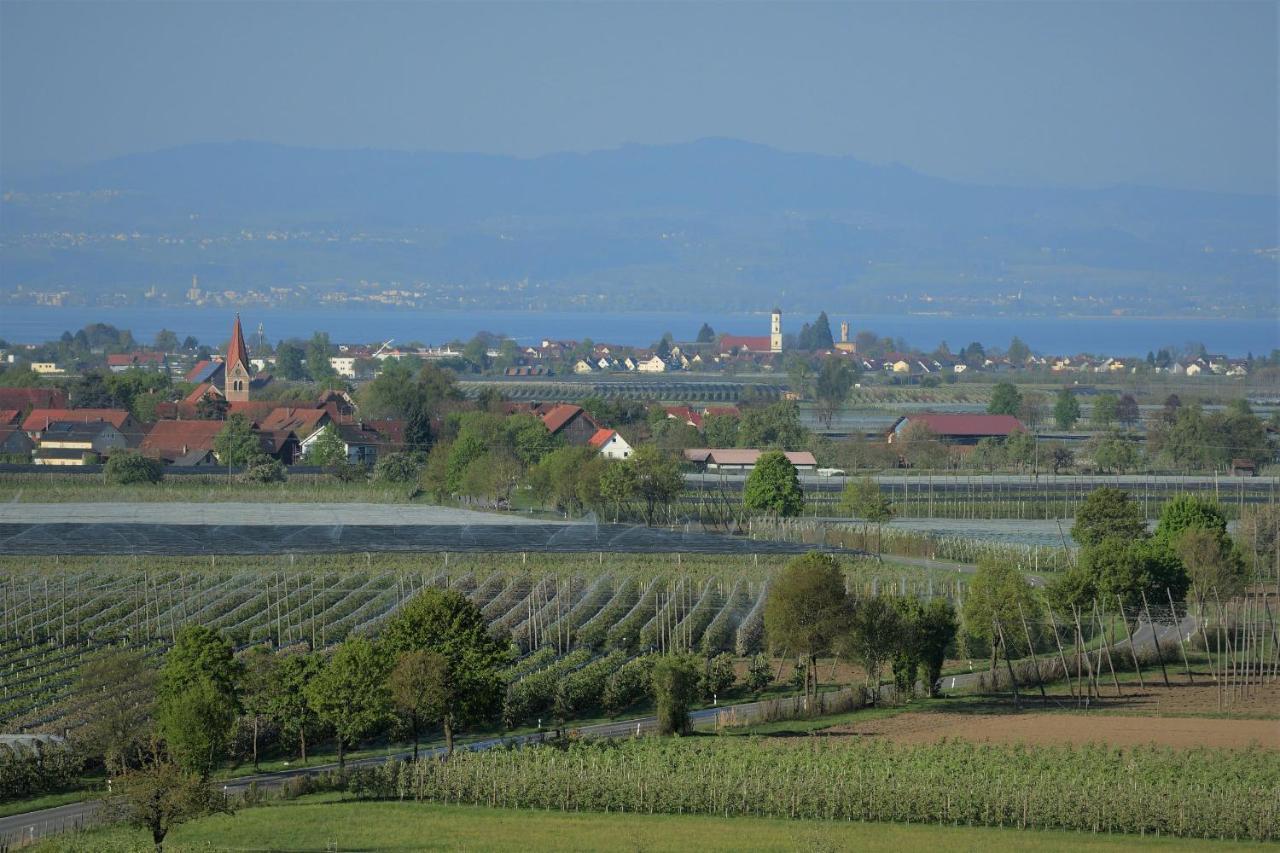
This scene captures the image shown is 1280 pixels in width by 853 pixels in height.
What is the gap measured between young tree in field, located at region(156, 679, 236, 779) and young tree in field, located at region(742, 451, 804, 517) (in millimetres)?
26371

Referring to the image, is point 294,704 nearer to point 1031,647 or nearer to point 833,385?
point 1031,647

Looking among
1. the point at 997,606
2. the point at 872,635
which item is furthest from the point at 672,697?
the point at 997,606

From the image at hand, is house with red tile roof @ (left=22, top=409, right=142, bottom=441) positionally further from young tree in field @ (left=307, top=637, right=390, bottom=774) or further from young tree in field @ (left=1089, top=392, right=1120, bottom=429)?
young tree in field @ (left=307, top=637, right=390, bottom=774)

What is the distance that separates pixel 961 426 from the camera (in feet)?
248

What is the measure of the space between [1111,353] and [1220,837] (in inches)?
7064

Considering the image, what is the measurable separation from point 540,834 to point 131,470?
3671 cm

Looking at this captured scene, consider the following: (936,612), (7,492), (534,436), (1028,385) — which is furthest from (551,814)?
(1028,385)

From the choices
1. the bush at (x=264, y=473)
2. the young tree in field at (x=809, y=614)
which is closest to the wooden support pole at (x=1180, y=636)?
the young tree in field at (x=809, y=614)

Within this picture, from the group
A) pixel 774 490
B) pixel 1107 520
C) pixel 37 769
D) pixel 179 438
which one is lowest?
pixel 37 769

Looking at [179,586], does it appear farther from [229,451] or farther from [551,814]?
[229,451]

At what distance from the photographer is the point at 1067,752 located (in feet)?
79.1

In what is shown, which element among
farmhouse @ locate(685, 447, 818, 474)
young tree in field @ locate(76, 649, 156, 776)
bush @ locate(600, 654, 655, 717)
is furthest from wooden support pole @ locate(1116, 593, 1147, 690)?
farmhouse @ locate(685, 447, 818, 474)

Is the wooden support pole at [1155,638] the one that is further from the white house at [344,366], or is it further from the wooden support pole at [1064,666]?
the white house at [344,366]

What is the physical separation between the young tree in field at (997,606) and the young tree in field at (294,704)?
10858mm
